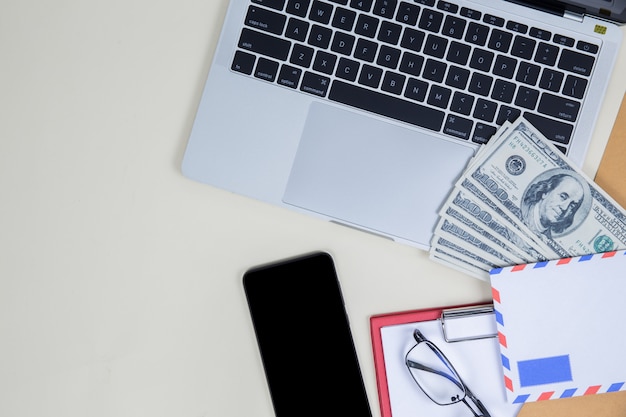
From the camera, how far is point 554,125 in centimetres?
72

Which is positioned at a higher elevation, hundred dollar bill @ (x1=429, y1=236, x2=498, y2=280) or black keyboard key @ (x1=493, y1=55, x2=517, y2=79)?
black keyboard key @ (x1=493, y1=55, x2=517, y2=79)

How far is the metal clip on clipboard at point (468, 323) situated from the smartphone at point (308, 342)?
0.38ft

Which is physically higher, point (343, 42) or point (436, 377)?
point (343, 42)

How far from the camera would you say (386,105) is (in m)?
0.73

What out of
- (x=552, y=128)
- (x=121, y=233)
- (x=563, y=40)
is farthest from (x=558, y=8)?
(x=121, y=233)

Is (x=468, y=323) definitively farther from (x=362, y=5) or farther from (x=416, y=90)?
(x=362, y=5)

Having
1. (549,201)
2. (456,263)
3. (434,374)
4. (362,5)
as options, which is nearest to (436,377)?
(434,374)

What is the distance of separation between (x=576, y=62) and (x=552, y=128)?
0.08 meters

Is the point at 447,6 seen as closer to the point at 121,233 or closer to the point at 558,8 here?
the point at 558,8

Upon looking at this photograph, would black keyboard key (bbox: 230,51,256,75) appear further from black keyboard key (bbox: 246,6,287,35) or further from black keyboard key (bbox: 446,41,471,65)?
black keyboard key (bbox: 446,41,471,65)

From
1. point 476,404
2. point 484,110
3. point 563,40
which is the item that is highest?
point 563,40

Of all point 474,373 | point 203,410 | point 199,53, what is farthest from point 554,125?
point 203,410

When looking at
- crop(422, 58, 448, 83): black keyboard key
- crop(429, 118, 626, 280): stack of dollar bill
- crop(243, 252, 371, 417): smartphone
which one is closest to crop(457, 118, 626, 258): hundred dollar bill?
crop(429, 118, 626, 280): stack of dollar bill

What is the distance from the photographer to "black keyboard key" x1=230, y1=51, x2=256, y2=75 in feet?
2.40
